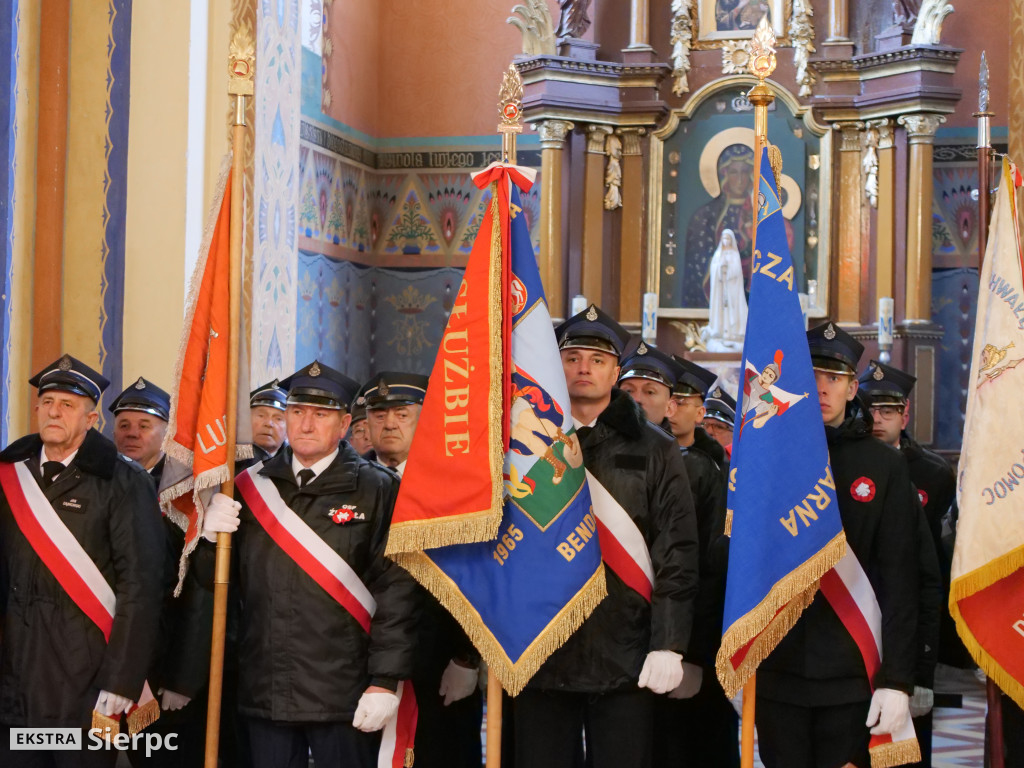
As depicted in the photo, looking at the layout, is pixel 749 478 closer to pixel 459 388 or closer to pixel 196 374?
pixel 459 388

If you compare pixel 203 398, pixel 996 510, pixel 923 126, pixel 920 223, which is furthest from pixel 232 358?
pixel 923 126

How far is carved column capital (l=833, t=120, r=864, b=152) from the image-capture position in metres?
11.2

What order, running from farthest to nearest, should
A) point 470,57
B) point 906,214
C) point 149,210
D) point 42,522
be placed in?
point 470,57, point 906,214, point 149,210, point 42,522

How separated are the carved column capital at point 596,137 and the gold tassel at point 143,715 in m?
8.15

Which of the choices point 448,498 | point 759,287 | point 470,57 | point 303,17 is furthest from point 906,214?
point 448,498

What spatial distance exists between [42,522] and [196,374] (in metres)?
0.65

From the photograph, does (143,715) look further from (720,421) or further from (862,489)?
(720,421)

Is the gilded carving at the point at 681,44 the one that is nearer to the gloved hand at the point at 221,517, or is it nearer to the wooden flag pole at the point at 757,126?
the wooden flag pole at the point at 757,126

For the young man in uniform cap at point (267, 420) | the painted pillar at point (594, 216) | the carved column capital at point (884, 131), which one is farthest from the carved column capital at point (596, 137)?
the young man in uniform cap at point (267, 420)

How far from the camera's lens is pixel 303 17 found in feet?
36.4

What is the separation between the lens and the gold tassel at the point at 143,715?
400 centimetres

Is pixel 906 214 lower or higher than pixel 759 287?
higher

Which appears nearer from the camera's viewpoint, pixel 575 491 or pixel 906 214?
pixel 575 491

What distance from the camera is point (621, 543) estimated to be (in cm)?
388
